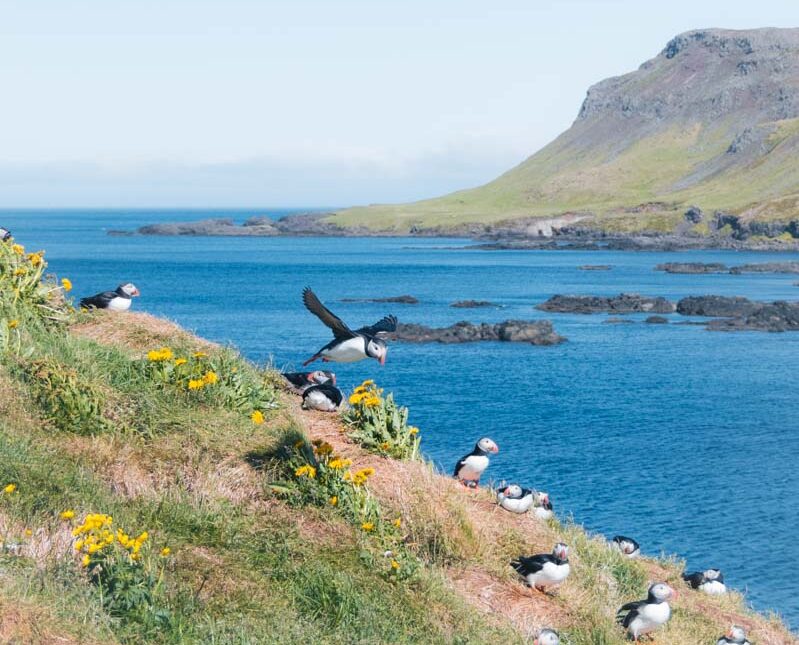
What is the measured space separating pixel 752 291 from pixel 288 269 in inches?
2432

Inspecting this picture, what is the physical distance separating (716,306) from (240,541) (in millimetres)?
86352

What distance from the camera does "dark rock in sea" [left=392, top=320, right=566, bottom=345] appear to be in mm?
79000

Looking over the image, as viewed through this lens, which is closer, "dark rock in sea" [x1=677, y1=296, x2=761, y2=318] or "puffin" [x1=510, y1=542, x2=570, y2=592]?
"puffin" [x1=510, y1=542, x2=570, y2=592]

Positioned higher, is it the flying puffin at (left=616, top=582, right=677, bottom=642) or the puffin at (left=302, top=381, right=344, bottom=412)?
the puffin at (left=302, top=381, right=344, bottom=412)

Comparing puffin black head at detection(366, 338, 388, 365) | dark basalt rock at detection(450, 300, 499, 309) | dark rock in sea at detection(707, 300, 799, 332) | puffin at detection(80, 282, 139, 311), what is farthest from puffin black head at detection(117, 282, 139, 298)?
dark basalt rock at detection(450, 300, 499, 309)

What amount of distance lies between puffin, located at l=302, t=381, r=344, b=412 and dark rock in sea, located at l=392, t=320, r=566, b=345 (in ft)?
206

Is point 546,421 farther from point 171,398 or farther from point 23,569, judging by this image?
point 23,569

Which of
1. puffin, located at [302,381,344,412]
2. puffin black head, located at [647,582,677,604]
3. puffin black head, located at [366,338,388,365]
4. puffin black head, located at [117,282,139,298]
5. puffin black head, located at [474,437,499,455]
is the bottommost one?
puffin black head, located at [647,582,677,604]

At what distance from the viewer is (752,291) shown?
110 meters

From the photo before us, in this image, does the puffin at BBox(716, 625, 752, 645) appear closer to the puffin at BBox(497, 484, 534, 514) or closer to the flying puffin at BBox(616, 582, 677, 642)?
the flying puffin at BBox(616, 582, 677, 642)

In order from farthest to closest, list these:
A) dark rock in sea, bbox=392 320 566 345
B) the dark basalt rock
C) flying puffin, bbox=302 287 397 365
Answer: the dark basalt rock → dark rock in sea, bbox=392 320 566 345 → flying puffin, bbox=302 287 397 365

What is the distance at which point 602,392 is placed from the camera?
6266 cm

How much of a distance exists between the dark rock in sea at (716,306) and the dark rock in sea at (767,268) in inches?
1485

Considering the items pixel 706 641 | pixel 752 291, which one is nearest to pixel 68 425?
pixel 706 641
